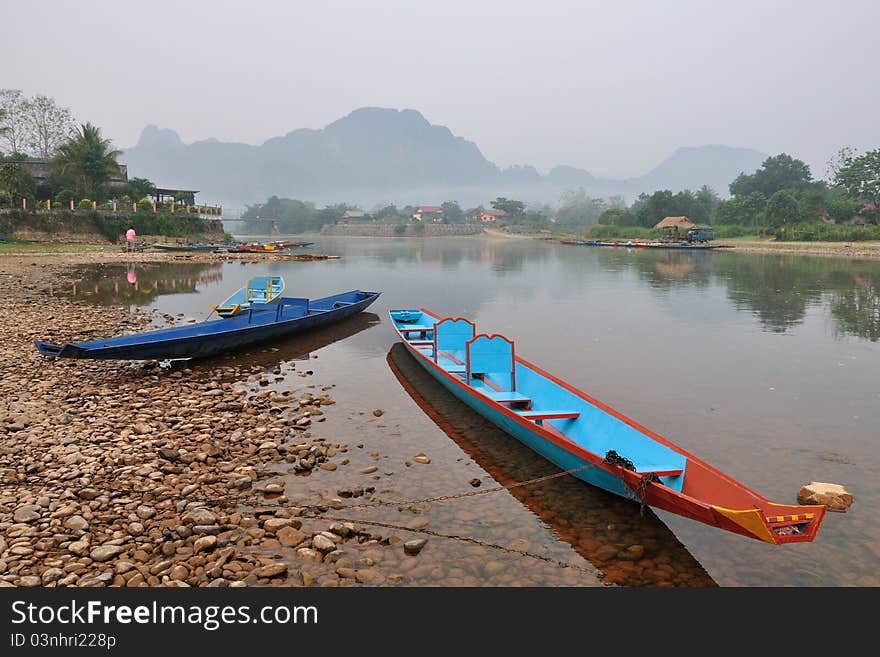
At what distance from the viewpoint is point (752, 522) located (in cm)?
517

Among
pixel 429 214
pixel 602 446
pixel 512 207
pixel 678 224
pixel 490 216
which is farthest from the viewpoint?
pixel 429 214

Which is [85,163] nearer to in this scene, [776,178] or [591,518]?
[591,518]

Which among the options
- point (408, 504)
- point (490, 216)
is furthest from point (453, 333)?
point (490, 216)

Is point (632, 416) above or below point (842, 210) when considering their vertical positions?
below

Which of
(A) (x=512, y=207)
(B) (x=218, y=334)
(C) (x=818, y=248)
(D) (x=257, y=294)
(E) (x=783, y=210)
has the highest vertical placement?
(A) (x=512, y=207)

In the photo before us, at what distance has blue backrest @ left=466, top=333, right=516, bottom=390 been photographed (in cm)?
1101

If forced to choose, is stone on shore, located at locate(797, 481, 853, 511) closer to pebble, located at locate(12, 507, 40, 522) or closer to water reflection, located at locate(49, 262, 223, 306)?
pebble, located at locate(12, 507, 40, 522)

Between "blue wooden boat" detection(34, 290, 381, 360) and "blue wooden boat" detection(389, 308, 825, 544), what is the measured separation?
4874mm

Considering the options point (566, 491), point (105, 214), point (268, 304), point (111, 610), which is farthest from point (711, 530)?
point (105, 214)

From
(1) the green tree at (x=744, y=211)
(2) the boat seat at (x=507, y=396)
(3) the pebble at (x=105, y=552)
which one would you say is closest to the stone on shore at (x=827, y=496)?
(2) the boat seat at (x=507, y=396)

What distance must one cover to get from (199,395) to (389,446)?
4.29 meters

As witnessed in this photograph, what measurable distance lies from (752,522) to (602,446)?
2.94 m

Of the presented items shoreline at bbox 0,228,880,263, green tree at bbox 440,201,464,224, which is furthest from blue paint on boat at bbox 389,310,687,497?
green tree at bbox 440,201,464,224

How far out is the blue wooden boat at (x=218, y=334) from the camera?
11.2 m
